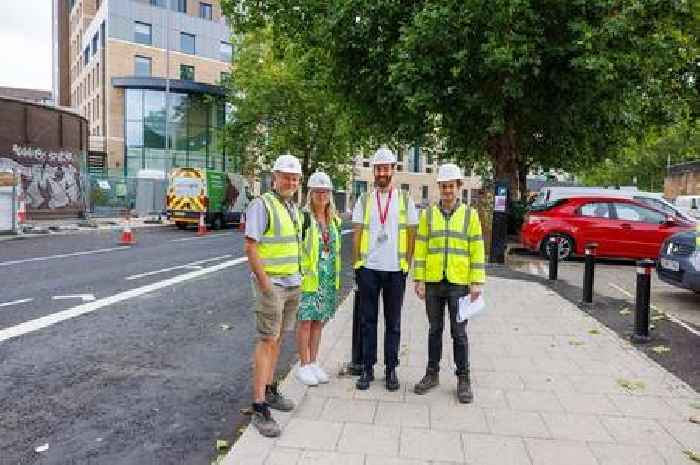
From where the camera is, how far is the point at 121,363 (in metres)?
5.58

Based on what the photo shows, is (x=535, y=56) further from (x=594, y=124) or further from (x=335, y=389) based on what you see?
(x=335, y=389)

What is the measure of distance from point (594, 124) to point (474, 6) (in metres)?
5.96

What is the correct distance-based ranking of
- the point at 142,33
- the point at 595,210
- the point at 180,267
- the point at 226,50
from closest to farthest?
the point at 180,267 → the point at 595,210 → the point at 142,33 → the point at 226,50

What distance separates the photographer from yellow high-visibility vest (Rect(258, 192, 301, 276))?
3.97 meters

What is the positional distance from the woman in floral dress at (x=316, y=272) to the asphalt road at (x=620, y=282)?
5.05m

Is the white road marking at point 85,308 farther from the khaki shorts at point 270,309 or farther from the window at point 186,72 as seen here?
the window at point 186,72

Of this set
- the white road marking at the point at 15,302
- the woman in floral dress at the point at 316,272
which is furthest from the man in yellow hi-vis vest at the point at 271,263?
the white road marking at the point at 15,302

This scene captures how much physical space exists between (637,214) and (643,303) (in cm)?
844

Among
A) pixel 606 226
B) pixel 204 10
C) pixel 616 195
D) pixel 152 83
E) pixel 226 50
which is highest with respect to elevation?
pixel 204 10

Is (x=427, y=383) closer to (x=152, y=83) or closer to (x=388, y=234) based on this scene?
(x=388, y=234)

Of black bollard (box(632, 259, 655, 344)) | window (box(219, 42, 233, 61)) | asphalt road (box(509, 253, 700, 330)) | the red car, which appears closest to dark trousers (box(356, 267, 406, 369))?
black bollard (box(632, 259, 655, 344))

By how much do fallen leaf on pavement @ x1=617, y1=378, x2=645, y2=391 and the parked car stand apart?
4.21 meters

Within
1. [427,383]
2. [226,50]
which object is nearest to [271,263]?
[427,383]

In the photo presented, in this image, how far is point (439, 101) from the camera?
1445 centimetres
